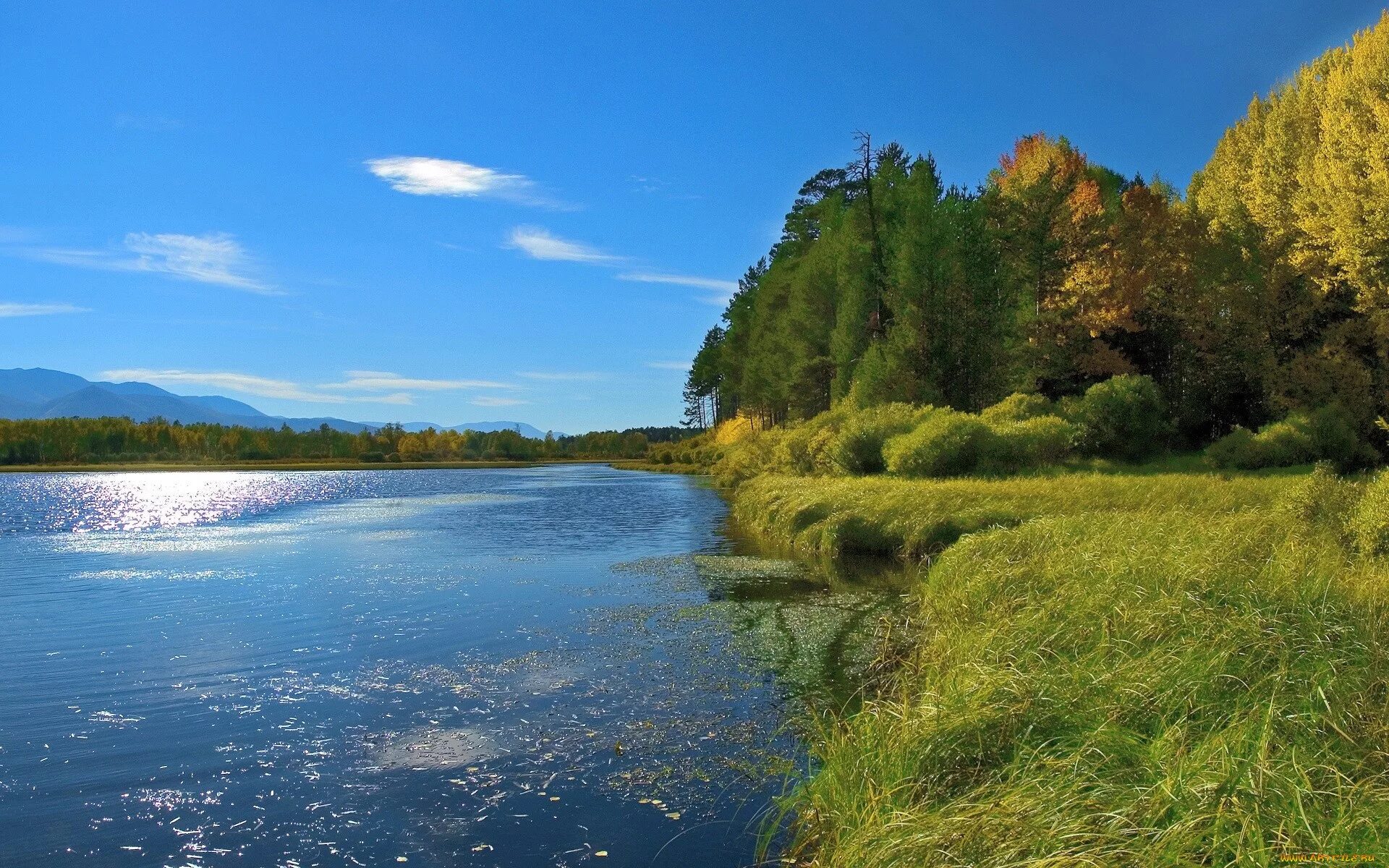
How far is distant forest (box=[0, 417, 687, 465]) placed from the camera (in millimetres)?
99062

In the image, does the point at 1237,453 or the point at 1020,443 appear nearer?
the point at 1020,443

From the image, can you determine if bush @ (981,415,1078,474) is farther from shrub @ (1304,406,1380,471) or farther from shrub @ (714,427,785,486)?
shrub @ (714,427,785,486)

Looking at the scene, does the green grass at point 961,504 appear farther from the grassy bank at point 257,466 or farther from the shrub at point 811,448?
the grassy bank at point 257,466

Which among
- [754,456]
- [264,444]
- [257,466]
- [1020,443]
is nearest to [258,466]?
[257,466]

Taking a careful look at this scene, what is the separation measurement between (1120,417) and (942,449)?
7913 mm

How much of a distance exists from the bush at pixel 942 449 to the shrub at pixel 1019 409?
2659mm

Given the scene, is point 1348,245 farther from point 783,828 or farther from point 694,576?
point 783,828

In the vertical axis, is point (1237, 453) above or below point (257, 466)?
above

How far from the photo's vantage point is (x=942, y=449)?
23.3m

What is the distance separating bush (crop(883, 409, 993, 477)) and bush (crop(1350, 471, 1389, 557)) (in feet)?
40.1

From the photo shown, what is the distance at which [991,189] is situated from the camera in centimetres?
3456

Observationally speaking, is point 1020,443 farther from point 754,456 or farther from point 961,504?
point 754,456

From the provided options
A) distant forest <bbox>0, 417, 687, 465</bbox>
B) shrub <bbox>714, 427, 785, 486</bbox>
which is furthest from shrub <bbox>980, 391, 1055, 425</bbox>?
distant forest <bbox>0, 417, 687, 465</bbox>

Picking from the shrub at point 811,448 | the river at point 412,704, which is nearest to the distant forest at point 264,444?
the shrub at point 811,448
